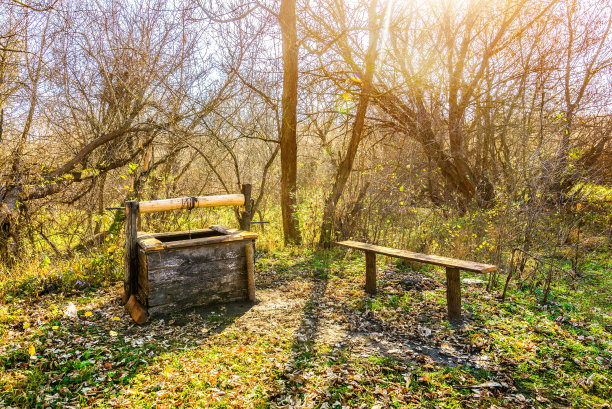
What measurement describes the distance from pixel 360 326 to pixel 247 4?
22.8ft

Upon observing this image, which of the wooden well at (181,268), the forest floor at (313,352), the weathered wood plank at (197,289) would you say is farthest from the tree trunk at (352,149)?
the weathered wood plank at (197,289)

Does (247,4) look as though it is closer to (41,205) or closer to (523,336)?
(41,205)

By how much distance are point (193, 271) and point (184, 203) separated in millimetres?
858

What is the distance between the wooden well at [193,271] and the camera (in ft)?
14.3

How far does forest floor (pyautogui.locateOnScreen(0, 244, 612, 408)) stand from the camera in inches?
116

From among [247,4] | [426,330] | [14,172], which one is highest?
[247,4]

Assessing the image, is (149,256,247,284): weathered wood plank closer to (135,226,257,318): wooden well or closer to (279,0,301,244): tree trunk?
(135,226,257,318): wooden well

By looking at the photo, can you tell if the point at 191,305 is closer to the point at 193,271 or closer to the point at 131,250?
the point at 193,271

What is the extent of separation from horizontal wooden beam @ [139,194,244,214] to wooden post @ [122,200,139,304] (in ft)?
0.37

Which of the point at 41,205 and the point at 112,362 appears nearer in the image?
the point at 112,362

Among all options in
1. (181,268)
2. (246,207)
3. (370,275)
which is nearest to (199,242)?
(181,268)

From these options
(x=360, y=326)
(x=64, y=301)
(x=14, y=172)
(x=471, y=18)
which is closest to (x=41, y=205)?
(x=14, y=172)

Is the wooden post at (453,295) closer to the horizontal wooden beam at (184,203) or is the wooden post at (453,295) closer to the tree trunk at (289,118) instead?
the horizontal wooden beam at (184,203)

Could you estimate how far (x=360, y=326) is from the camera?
439cm
